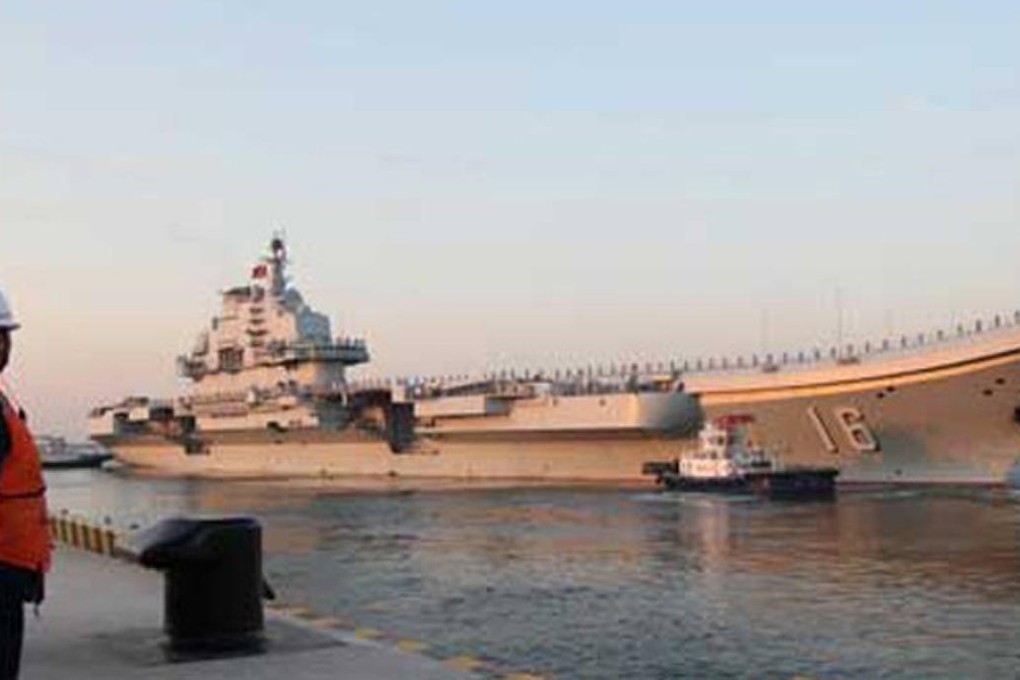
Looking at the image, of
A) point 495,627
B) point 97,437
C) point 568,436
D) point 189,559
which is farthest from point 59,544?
point 97,437

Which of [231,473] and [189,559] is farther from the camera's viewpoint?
[231,473]

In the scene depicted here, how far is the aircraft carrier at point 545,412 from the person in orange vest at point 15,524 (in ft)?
102

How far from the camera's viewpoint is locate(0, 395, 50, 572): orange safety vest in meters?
4.37

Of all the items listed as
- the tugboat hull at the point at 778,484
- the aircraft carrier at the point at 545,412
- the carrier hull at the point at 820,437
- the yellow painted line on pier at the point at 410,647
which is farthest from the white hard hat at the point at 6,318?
the carrier hull at the point at 820,437

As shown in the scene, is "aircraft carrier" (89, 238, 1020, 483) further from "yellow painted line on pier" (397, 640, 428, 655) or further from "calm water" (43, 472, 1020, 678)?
"yellow painted line on pier" (397, 640, 428, 655)

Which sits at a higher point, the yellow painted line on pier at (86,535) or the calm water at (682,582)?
the yellow painted line on pier at (86,535)

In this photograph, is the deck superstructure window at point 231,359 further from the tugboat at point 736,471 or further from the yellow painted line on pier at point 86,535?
the yellow painted line on pier at point 86,535

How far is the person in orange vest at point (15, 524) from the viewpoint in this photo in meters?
4.34

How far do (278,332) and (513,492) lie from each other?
99.4 feet

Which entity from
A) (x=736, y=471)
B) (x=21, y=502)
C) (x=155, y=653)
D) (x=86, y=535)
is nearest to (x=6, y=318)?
(x=21, y=502)

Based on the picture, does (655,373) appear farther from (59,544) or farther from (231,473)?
(59,544)

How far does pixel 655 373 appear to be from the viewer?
61.3m

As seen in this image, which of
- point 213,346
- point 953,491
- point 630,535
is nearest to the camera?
point 630,535

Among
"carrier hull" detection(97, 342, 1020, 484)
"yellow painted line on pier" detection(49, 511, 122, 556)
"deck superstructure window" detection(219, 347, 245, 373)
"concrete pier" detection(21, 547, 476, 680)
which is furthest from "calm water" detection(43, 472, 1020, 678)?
"deck superstructure window" detection(219, 347, 245, 373)
